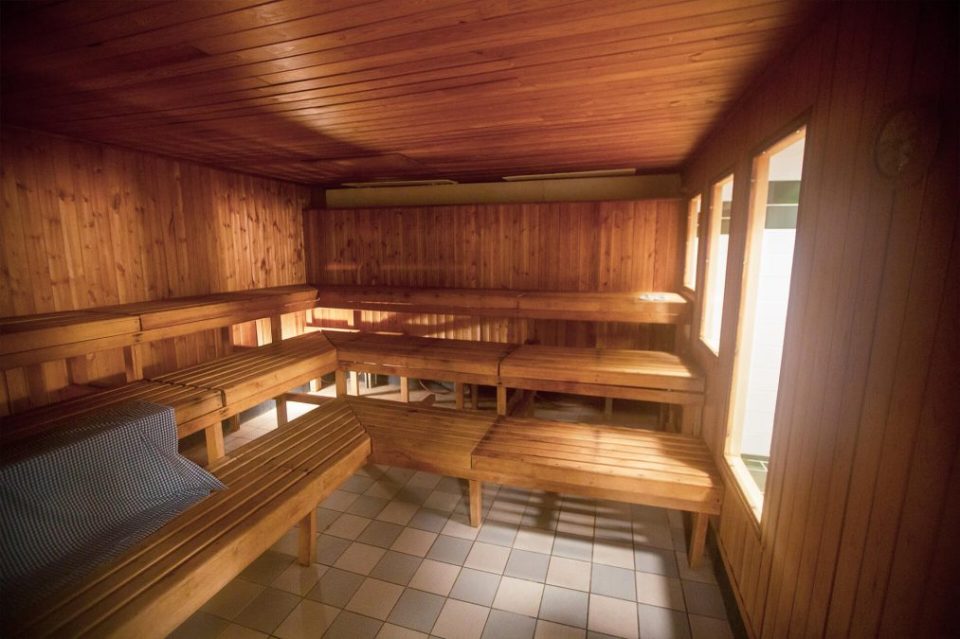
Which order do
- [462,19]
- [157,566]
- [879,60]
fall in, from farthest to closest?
[157,566], [462,19], [879,60]

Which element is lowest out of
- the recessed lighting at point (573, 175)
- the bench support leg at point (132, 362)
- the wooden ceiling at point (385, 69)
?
the bench support leg at point (132, 362)

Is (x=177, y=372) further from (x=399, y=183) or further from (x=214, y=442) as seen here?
(x=399, y=183)

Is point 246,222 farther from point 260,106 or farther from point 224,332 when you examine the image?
point 260,106

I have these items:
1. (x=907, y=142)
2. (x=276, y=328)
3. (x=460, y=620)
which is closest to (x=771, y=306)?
(x=907, y=142)

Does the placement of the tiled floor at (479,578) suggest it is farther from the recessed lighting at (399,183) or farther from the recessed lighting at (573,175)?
the recessed lighting at (399,183)

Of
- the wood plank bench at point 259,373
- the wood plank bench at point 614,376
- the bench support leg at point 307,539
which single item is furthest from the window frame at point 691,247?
the bench support leg at point 307,539

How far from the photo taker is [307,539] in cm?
302

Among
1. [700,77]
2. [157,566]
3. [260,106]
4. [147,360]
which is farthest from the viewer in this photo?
[147,360]

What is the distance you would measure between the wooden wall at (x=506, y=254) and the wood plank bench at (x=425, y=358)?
1105 mm

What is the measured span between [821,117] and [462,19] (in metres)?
1.39

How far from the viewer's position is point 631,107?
8.73ft

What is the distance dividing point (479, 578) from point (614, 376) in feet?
6.15

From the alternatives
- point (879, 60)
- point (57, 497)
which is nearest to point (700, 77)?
point (879, 60)

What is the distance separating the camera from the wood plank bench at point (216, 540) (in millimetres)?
1783
